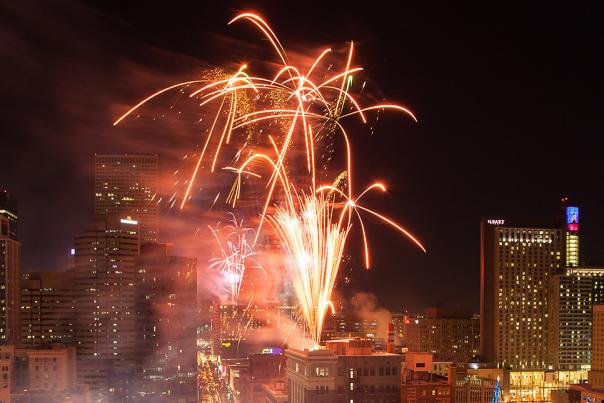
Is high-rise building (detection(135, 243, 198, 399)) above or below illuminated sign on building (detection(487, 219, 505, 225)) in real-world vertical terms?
below

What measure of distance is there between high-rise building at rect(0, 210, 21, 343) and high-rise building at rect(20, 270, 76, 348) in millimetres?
502

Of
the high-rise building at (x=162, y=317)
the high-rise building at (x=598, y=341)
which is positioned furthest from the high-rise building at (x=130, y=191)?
the high-rise building at (x=598, y=341)

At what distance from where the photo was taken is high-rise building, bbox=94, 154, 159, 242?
983 inches

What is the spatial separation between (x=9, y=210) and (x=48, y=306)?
4.98 m

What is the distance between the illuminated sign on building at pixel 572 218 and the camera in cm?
3325

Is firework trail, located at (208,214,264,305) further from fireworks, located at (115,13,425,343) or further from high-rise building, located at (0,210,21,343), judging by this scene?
high-rise building, located at (0,210,21,343)

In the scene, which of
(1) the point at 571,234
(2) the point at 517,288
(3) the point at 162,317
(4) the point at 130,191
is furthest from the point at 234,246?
(1) the point at 571,234

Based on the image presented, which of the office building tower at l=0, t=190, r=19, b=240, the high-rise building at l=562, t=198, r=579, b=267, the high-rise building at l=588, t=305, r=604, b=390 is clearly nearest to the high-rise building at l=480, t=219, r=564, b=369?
the high-rise building at l=562, t=198, r=579, b=267

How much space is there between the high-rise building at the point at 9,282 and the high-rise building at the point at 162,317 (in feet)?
12.1

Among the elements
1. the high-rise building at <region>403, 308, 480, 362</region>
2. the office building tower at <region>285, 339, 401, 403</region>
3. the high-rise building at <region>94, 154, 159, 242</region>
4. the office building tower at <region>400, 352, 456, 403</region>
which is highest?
the high-rise building at <region>94, 154, 159, 242</region>

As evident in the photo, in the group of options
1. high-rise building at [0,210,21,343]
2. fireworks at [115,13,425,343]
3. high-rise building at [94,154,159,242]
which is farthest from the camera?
high-rise building at [94,154,159,242]

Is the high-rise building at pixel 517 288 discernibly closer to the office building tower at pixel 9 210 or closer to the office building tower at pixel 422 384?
the office building tower at pixel 422 384

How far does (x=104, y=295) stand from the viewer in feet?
75.8

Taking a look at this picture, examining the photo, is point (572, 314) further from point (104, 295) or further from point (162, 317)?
point (104, 295)
